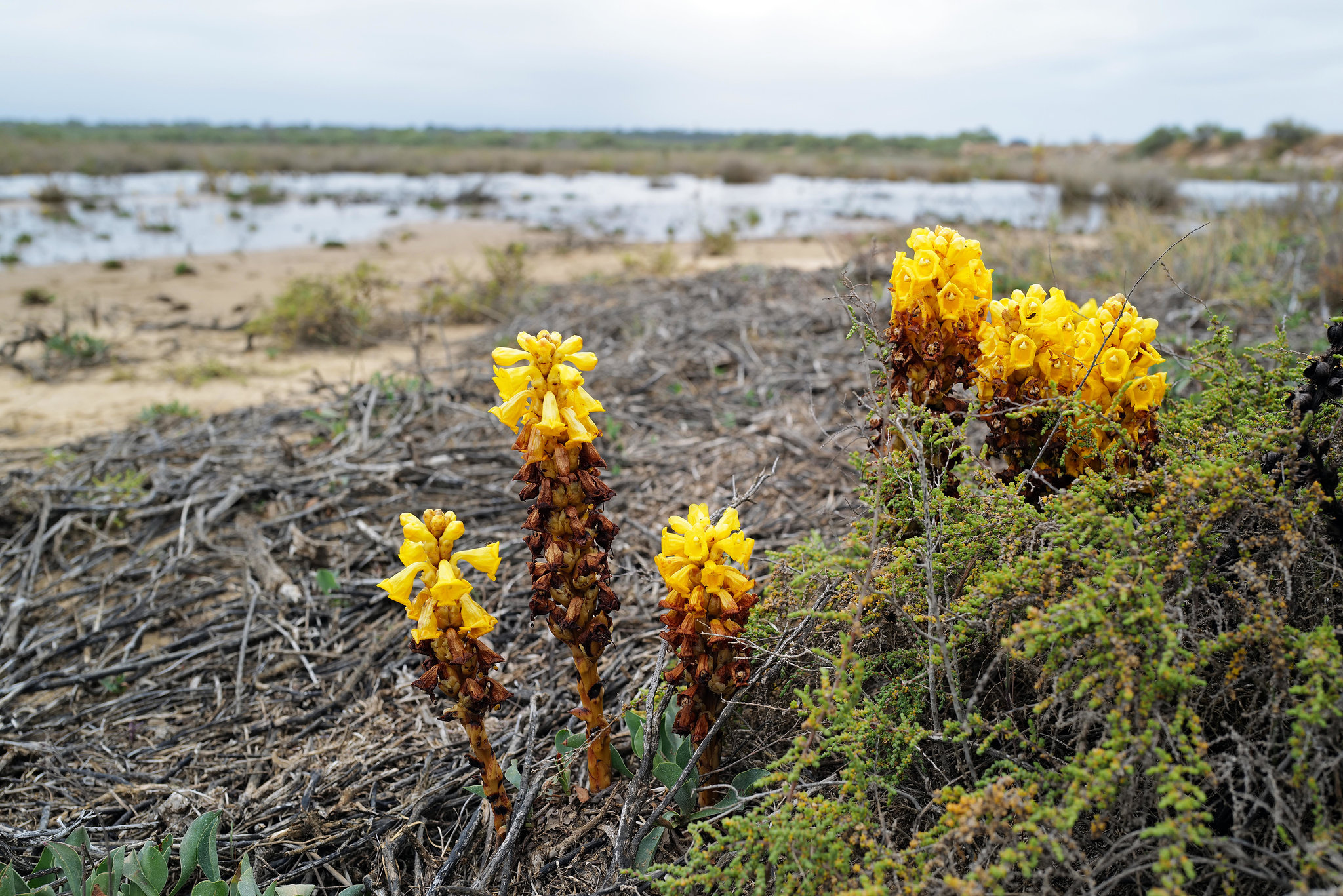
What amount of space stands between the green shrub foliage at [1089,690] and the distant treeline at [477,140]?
151 ft

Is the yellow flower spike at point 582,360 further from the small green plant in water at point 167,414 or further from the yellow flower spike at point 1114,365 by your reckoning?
the small green plant in water at point 167,414

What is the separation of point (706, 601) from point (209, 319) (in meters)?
9.29

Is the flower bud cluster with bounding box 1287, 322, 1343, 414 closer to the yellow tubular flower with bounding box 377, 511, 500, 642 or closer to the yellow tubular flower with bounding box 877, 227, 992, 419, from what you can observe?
the yellow tubular flower with bounding box 877, 227, 992, 419

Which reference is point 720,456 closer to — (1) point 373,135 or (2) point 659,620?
(2) point 659,620

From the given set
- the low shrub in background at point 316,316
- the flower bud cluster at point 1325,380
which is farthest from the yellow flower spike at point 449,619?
the low shrub in background at point 316,316

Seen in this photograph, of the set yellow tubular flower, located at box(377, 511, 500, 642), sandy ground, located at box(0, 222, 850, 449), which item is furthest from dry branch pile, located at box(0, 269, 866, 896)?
sandy ground, located at box(0, 222, 850, 449)

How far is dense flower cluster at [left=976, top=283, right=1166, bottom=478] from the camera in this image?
1.70 meters

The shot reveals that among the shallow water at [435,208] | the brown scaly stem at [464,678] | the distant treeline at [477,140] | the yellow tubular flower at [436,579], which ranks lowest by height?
the brown scaly stem at [464,678]

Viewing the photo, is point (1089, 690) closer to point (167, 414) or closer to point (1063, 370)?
point (1063, 370)

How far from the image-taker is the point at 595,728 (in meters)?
1.82

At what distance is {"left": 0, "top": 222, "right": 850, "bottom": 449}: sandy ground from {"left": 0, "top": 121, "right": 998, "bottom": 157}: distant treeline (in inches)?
1362

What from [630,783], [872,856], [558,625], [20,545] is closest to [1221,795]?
[872,856]

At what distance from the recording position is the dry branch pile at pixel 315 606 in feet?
6.56

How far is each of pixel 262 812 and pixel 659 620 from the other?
1.36 m
